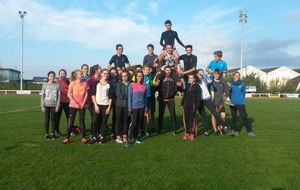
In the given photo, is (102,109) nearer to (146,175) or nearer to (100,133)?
(100,133)

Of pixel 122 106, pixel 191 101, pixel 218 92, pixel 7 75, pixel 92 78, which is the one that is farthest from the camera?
pixel 7 75

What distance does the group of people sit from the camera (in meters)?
7.80

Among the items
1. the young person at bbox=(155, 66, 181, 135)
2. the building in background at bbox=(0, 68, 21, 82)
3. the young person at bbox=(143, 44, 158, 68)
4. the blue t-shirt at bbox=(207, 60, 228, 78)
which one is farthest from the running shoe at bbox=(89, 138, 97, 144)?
the building in background at bbox=(0, 68, 21, 82)

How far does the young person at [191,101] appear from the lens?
869cm

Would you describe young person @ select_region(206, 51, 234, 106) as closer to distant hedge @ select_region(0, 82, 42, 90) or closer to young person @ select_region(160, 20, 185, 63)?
young person @ select_region(160, 20, 185, 63)

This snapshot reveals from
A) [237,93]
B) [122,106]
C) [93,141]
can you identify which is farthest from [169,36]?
[93,141]

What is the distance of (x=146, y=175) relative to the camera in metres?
5.11

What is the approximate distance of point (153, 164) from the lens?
5.77m

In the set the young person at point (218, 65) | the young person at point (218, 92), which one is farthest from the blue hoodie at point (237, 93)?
the young person at point (218, 92)

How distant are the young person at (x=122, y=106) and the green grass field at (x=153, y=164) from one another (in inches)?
15.6

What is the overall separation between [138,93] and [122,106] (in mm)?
577

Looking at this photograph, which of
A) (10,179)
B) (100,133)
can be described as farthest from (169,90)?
(10,179)

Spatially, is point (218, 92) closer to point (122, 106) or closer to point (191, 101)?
point (191, 101)

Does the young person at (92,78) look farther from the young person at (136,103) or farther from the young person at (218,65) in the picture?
the young person at (218,65)
